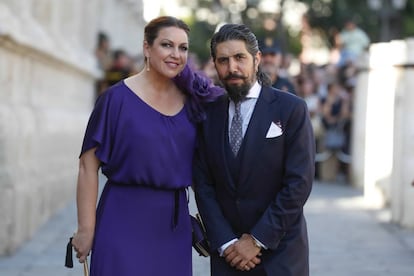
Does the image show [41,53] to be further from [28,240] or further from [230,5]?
[230,5]

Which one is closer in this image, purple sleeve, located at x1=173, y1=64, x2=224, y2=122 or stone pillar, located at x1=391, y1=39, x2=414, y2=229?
purple sleeve, located at x1=173, y1=64, x2=224, y2=122

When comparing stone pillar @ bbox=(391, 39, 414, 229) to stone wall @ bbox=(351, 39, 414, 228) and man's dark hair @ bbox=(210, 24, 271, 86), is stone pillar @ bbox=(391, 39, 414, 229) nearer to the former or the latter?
stone wall @ bbox=(351, 39, 414, 228)

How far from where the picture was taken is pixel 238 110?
500cm

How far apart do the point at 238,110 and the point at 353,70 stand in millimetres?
14102

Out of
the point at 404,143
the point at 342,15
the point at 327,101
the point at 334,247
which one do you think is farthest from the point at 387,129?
the point at 342,15

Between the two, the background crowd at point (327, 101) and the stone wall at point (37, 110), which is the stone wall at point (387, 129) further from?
the stone wall at point (37, 110)

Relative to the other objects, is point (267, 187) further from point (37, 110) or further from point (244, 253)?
point (37, 110)

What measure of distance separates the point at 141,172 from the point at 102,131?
0.28 m

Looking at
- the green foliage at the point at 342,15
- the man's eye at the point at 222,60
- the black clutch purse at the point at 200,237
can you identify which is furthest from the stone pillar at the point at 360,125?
the green foliage at the point at 342,15

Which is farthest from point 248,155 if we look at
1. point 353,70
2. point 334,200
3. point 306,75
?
point 306,75

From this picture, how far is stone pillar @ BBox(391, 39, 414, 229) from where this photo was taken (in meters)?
11.1

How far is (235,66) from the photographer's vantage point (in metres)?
4.90

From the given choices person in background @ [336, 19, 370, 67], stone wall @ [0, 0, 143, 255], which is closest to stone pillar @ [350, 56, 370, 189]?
person in background @ [336, 19, 370, 67]

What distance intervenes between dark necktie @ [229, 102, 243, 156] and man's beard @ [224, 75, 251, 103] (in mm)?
45
